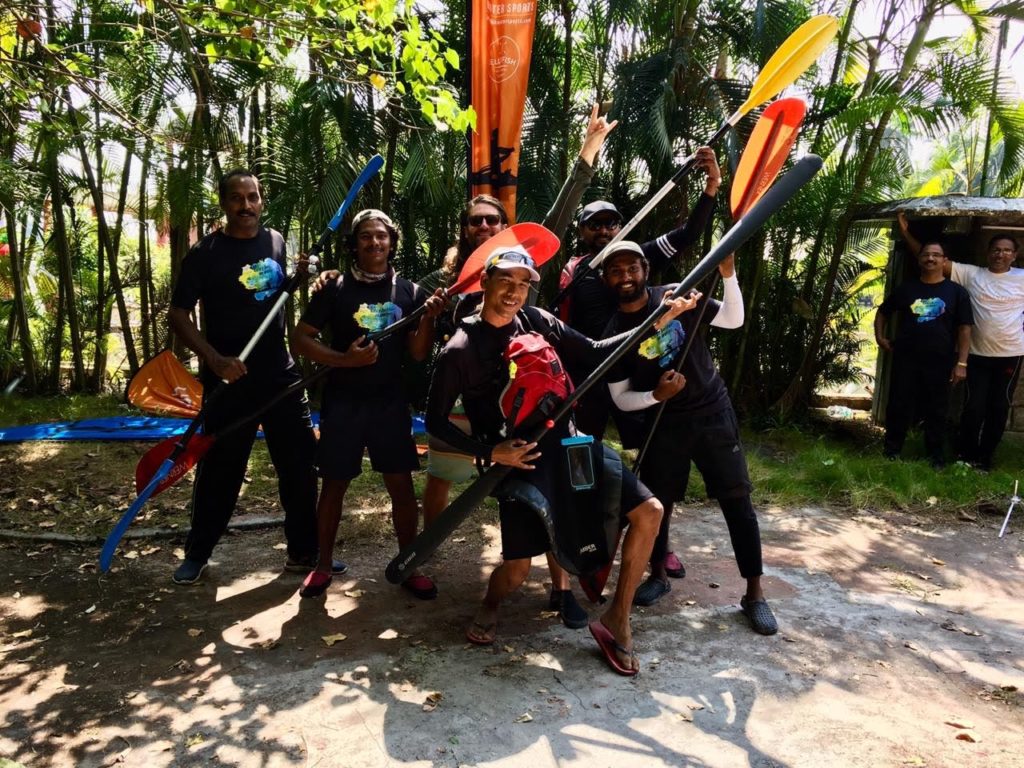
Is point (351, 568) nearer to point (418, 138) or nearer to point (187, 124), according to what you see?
point (418, 138)

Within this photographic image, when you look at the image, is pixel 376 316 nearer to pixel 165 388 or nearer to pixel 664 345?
pixel 664 345

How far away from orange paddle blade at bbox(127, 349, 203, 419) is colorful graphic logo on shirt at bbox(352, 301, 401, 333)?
4.20 feet

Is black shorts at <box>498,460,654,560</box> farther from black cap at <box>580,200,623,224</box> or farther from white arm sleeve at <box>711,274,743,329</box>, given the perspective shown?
black cap at <box>580,200,623,224</box>

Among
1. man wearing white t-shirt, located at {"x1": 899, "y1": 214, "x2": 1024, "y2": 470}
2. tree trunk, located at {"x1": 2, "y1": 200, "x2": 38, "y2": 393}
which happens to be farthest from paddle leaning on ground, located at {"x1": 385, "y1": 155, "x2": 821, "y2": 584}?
tree trunk, located at {"x1": 2, "y1": 200, "x2": 38, "y2": 393}

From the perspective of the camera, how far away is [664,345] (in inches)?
140

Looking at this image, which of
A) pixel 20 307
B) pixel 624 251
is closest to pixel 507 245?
pixel 624 251

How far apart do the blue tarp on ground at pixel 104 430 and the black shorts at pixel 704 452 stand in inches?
139

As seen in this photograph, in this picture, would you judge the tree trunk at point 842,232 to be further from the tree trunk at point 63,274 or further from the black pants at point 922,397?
the tree trunk at point 63,274

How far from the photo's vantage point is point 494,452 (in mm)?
3057

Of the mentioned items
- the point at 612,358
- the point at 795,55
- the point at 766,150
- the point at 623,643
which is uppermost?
the point at 795,55

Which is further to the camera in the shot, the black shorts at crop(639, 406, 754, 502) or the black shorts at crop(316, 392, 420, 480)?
the black shorts at crop(316, 392, 420, 480)

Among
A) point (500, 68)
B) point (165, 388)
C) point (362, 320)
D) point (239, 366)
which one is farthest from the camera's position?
point (500, 68)

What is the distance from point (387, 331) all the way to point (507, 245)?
0.66m

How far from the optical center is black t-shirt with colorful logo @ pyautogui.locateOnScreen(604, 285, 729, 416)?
3.56 m
